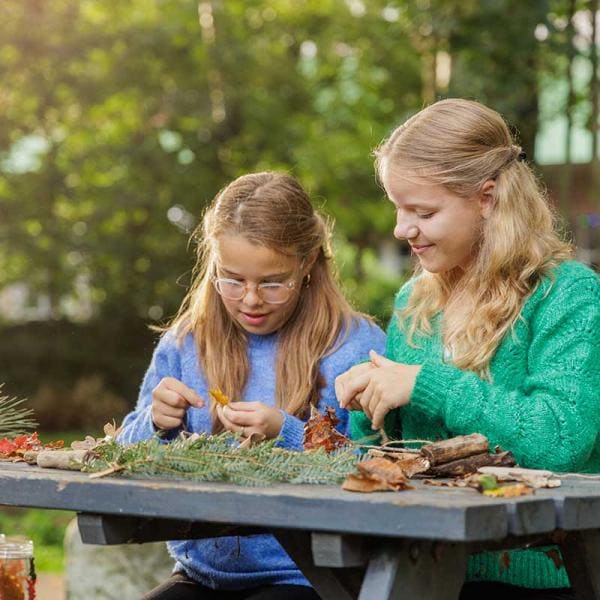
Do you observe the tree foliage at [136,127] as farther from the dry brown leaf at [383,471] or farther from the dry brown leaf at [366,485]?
the dry brown leaf at [366,485]

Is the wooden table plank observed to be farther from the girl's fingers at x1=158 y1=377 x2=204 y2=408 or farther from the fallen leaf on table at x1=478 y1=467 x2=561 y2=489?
the girl's fingers at x1=158 y1=377 x2=204 y2=408

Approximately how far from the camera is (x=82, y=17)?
12.4m

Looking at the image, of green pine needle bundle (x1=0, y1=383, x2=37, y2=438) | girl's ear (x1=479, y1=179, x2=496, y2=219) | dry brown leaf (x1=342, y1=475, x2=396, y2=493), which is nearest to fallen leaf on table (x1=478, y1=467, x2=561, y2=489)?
dry brown leaf (x1=342, y1=475, x2=396, y2=493)

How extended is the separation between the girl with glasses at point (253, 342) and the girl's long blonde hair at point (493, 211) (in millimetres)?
415

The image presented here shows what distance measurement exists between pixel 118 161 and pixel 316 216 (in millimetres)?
8733

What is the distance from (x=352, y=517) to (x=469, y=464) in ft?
1.59

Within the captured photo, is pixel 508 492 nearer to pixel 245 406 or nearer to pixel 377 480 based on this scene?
pixel 377 480

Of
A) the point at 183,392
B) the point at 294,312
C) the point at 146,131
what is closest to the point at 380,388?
the point at 183,392

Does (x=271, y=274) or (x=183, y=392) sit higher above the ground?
(x=271, y=274)

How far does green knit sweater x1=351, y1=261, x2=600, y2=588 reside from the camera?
285 cm

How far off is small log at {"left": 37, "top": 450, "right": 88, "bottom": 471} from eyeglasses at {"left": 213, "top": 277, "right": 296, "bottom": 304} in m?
0.84

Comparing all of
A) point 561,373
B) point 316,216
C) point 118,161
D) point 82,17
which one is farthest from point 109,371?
point 561,373

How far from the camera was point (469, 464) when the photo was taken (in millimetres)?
2574

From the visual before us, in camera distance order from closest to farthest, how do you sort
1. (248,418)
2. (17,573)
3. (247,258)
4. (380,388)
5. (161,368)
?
(380,388) → (248,418) → (17,573) → (247,258) → (161,368)
